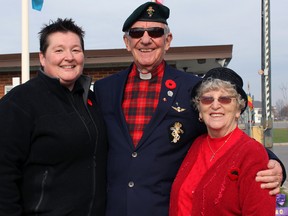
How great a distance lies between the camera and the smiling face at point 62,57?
270 centimetres

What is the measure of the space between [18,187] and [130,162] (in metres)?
0.74

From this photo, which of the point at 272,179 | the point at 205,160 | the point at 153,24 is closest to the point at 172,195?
the point at 205,160

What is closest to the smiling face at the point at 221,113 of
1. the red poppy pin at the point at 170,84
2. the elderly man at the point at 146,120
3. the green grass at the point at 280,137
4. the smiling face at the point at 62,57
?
the elderly man at the point at 146,120

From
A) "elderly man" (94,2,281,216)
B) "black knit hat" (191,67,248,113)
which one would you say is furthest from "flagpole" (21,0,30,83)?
"black knit hat" (191,67,248,113)

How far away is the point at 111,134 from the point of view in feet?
9.52

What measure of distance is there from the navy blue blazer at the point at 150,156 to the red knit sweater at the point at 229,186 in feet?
0.61

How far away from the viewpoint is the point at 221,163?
2.45 metres

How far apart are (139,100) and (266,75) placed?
3.54m

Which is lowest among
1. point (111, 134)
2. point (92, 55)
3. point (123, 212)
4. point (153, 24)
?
point (123, 212)

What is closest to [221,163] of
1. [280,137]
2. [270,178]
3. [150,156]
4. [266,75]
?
[270,178]

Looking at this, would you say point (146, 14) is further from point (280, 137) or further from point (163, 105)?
point (280, 137)

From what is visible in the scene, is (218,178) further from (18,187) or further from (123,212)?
(18,187)

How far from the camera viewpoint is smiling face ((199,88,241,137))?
2576 mm

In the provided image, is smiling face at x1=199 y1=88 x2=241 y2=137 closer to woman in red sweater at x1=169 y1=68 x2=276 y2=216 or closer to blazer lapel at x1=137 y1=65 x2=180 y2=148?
woman in red sweater at x1=169 y1=68 x2=276 y2=216
